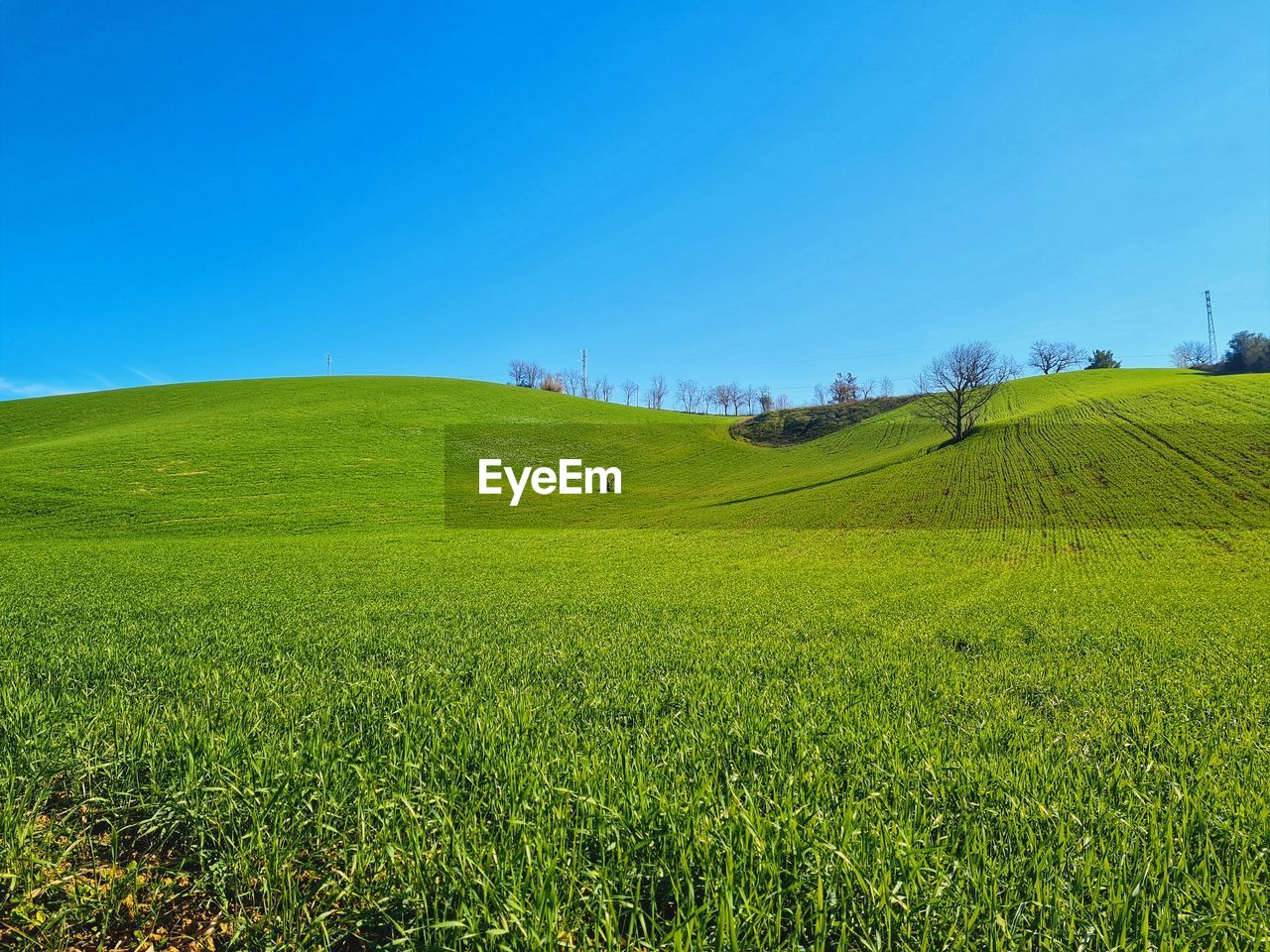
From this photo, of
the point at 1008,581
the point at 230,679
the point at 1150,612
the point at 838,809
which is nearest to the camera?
the point at 838,809

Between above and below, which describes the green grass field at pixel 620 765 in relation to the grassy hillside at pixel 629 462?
below

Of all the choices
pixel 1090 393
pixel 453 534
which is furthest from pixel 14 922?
pixel 1090 393

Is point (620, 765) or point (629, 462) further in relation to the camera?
point (629, 462)

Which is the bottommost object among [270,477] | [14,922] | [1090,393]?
[14,922]

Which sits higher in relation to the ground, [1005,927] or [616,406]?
[616,406]

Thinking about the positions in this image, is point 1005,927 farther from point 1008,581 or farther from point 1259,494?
point 1259,494

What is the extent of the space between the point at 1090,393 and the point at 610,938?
9578 cm

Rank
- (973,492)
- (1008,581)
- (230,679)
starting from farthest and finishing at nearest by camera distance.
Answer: (973,492) → (1008,581) → (230,679)

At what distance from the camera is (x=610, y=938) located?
1978mm

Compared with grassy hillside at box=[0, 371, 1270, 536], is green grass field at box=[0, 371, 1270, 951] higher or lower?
lower

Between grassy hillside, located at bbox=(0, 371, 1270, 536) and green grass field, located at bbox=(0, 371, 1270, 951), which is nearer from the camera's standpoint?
green grass field, located at bbox=(0, 371, 1270, 951)

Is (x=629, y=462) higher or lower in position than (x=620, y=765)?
higher

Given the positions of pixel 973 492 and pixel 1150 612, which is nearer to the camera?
pixel 1150 612

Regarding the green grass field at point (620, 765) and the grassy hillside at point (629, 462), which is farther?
the grassy hillside at point (629, 462)
